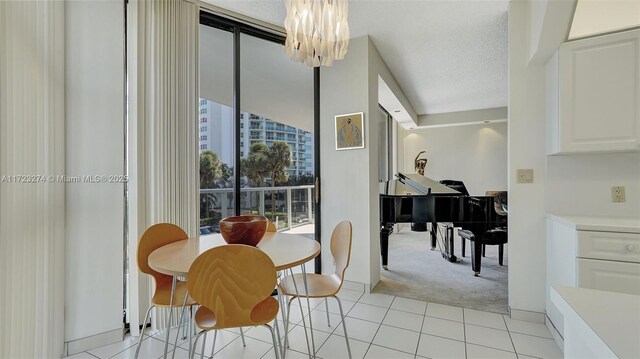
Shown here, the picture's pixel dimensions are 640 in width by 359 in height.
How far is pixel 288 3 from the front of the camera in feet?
5.50

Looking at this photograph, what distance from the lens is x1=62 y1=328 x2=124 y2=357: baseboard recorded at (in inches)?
73.0

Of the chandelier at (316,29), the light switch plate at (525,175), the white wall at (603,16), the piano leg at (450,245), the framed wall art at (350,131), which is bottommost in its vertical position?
the piano leg at (450,245)

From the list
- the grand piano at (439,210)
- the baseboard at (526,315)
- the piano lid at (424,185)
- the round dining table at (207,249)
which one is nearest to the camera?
the round dining table at (207,249)

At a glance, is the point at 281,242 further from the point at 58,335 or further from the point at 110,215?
the point at 58,335

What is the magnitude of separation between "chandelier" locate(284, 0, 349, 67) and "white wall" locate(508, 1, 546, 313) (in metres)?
1.60

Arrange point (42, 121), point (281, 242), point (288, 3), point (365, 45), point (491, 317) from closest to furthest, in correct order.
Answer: point (42, 121), point (288, 3), point (281, 242), point (491, 317), point (365, 45)

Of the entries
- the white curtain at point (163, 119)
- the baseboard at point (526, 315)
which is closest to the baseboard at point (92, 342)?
the white curtain at point (163, 119)

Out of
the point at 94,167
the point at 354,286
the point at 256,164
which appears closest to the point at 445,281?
the point at 354,286

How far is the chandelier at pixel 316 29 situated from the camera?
5.41ft

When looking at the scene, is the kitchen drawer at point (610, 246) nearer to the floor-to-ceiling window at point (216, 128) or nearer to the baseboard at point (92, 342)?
the floor-to-ceiling window at point (216, 128)

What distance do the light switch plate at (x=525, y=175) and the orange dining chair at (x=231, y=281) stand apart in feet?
7.17

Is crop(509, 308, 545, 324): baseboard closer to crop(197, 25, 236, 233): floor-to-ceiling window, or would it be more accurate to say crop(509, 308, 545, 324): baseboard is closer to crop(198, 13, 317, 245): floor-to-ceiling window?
crop(198, 13, 317, 245): floor-to-ceiling window

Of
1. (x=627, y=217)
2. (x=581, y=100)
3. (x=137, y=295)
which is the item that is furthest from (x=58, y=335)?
(x=627, y=217)

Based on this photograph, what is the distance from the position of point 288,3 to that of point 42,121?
5.13ft
